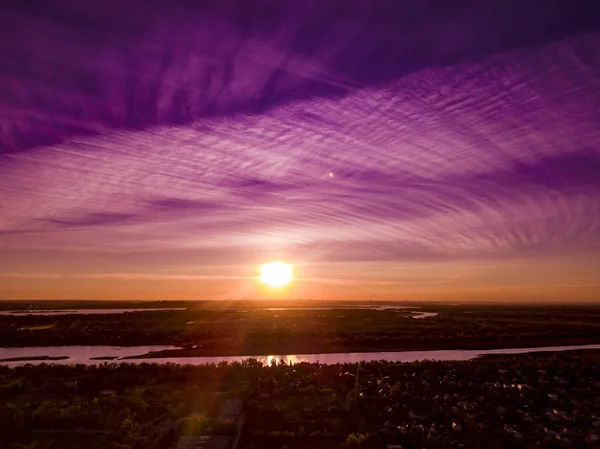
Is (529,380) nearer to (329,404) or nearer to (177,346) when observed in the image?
(329,404)

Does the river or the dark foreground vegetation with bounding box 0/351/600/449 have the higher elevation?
the river

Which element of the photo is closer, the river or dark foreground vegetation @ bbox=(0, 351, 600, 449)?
dark foreground vegetation @ bbox=(0, 351, 600, 449)

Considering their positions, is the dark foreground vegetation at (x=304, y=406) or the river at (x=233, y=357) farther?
the river at (x=233, y=357)

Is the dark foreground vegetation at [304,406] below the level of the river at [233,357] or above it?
below

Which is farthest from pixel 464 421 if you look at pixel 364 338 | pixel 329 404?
pixel 364 338

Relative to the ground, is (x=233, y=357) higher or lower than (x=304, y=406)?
higher
